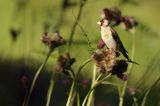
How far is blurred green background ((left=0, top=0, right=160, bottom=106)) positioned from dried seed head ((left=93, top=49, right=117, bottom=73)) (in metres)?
1.48

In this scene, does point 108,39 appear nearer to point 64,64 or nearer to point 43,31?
point 64,64

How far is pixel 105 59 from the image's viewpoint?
4.98 feet

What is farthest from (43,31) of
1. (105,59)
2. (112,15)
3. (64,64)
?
(105,59)

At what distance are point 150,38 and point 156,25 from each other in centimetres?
33

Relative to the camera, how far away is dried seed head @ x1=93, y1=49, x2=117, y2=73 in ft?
4.96

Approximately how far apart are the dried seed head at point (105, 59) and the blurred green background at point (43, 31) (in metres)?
1.48

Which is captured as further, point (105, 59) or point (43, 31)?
point (43, 31)

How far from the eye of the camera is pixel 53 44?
180cm

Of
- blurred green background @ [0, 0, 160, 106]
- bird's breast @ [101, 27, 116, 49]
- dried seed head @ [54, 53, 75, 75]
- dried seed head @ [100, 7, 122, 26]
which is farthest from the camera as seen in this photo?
blurred green background @ [0, 0, 160, 106]

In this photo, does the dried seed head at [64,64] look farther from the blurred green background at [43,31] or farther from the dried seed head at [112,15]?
the blurred green background at [43,31]

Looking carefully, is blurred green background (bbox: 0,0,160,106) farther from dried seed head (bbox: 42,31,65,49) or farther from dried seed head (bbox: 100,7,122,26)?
dried seed head (bbox: 42,31,65,49)

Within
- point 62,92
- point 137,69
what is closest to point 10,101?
point 62,92

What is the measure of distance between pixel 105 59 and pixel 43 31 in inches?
91.2

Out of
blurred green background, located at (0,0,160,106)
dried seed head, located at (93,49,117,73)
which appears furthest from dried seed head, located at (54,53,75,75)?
blurred green background, located at (0,0,160,106)
